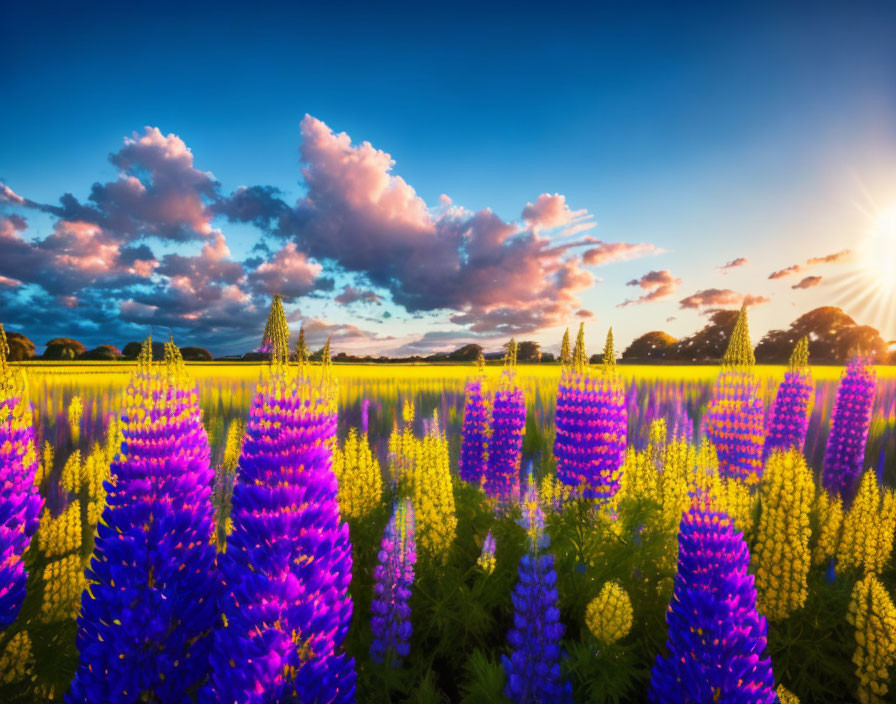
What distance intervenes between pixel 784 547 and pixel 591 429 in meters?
1.75

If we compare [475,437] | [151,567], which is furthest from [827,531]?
[151,567]

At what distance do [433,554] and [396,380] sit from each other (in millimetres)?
7573

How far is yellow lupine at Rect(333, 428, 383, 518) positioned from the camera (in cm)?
470

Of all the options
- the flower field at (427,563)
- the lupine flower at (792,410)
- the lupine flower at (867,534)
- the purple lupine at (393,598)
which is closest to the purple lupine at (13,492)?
the flower field at (427,563)

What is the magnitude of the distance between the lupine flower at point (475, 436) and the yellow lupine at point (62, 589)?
415cm

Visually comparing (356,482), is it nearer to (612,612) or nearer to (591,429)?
(591,429)

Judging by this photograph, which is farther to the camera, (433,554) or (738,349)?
(738,349)

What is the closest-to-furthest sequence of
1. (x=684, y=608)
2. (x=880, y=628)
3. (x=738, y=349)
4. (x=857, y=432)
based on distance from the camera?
(x=684, y=608), (x=880, y=628), (x=738, y=349), (x=857, y=432)

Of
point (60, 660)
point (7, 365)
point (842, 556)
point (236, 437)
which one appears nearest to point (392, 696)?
point (60, 660)

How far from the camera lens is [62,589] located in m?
3.85

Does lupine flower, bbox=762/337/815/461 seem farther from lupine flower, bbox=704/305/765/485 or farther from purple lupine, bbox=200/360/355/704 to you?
purple lupine, bbox=200/360/355/704

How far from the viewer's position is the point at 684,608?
2.27 m

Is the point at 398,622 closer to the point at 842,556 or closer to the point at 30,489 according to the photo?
the point at 30,489

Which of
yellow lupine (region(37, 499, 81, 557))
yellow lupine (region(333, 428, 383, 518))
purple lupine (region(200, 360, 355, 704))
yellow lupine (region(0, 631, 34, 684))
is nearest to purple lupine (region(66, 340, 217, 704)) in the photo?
purple lupine (region(200, 360, 355, 704))
